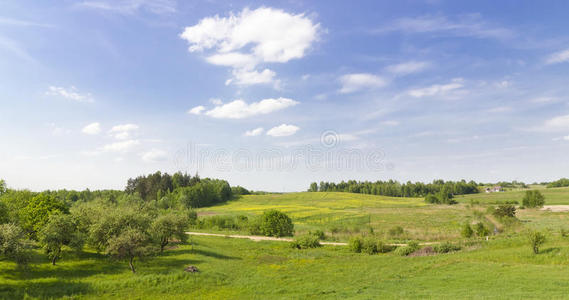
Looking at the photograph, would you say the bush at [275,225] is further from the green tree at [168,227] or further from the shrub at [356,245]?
the green tree at [168,227]

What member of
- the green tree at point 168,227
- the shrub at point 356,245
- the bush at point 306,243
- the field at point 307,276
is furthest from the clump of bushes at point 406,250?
the green tree at point 168,227

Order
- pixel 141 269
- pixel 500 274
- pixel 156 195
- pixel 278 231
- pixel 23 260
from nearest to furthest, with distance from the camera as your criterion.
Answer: pixel 500 274 < pixel 23 260 < pixel 141 269 < pixel 278 231 < pixel 156 195

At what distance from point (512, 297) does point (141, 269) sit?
40.9 meters

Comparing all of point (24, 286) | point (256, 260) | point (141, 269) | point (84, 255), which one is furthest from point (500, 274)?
point (84, 255)

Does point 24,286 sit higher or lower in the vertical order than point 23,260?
lower

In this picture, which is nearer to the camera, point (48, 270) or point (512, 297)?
point (512, 297)

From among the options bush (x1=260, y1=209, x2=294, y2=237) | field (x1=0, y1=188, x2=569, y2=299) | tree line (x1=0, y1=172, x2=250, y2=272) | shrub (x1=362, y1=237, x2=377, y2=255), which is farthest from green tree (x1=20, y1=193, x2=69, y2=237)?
shrub (x1=362, y1=237, x2=377, y2=255)

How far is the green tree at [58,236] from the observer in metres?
39.1

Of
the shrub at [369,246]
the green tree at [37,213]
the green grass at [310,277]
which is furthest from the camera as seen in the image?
the shrub at [369,246]

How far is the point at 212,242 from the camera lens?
65.9 meters

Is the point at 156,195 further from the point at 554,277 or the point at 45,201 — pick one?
the point at 554,277

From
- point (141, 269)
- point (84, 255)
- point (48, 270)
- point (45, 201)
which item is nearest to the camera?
point (48, 270)

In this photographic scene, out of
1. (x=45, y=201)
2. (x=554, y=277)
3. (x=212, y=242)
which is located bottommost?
(x=212, y=242)

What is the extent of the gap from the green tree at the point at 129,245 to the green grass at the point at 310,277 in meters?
2.45
